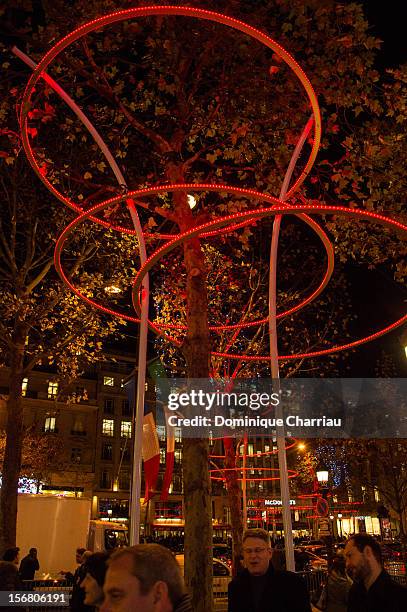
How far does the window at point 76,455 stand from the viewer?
6756 cm

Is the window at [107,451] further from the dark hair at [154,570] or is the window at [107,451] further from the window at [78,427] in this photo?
the dark hair at [154,570]

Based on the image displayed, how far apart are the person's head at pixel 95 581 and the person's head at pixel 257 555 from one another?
48.5 inches

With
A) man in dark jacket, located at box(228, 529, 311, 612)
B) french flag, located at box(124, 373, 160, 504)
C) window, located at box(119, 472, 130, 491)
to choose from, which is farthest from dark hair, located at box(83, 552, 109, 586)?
window, located at box(119, 472, 130, 491)

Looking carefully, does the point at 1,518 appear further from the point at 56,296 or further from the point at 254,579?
the point at 254,579

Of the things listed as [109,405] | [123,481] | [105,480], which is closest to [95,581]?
[105,480]

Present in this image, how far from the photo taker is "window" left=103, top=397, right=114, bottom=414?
241 feet

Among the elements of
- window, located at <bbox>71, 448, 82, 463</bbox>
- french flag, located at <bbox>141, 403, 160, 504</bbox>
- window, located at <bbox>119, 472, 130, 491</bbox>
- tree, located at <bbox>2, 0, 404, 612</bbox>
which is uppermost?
tree, located at <bbox>2, 0, 404, 612</bbox>

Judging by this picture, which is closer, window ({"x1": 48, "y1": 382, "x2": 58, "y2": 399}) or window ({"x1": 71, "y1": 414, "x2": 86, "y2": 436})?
window ({"x1": 48, "y1": 382, "x2": 58, "y2": 399})

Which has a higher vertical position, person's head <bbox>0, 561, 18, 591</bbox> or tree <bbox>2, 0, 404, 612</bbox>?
tree <bbox>2, 0, 404, 612</bbox>

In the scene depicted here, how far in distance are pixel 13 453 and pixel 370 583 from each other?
14.3 m

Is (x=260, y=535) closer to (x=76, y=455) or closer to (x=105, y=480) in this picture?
(x=76, y=455)

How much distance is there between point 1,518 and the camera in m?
15.9

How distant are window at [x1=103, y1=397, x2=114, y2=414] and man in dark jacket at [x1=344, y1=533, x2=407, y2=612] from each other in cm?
7109

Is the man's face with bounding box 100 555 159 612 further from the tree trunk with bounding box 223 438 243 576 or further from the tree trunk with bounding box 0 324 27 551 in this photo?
the tree trunk with bounding box 223 438 243 576
